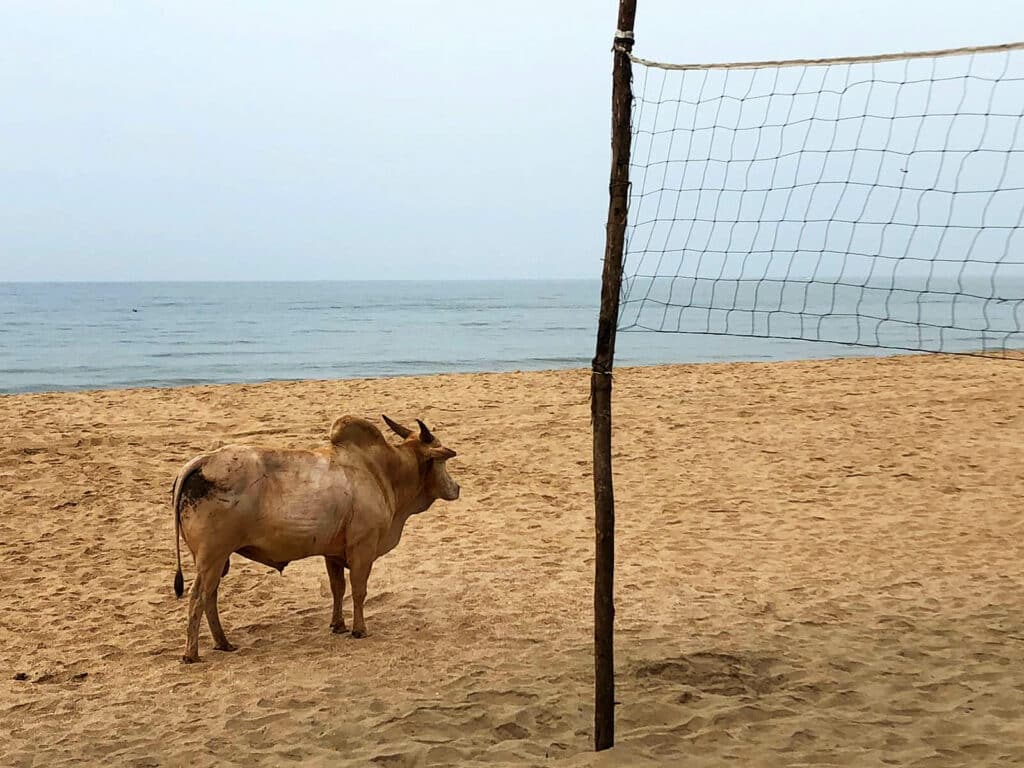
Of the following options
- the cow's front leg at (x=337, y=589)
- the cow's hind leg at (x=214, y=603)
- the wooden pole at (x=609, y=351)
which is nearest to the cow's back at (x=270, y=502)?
the cow's hind leg at (x=214, y=603)

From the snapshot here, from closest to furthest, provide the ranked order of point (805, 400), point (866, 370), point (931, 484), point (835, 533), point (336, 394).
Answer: point (835, 533) → point (931, 484) → point (805, 400) → point (336, 394) → point (866, 370)

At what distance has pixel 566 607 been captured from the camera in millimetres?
6418

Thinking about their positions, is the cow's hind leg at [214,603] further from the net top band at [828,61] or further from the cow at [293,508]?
the net top band at [828,61]

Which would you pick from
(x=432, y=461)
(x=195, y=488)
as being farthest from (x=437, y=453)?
(x=195, y=488)

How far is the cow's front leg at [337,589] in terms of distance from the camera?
5.93 m

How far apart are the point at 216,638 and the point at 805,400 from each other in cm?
938

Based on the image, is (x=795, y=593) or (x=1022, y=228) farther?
(x=795, y=593)

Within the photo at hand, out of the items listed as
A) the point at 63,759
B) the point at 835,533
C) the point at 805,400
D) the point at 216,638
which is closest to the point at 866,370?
the point at 805,400

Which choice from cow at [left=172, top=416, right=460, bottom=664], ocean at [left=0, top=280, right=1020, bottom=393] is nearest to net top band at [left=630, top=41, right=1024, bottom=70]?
cow at [left=172, top=416, right=460, bottom=664]

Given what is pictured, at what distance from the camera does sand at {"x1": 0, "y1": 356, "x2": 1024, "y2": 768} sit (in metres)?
4.47

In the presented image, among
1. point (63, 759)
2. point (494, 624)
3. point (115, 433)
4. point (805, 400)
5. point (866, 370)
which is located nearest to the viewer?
point (63, 759)

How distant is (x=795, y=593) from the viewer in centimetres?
654

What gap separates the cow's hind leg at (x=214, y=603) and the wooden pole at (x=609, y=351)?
86.8 inches

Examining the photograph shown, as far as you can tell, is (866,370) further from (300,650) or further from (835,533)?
(300,650)
